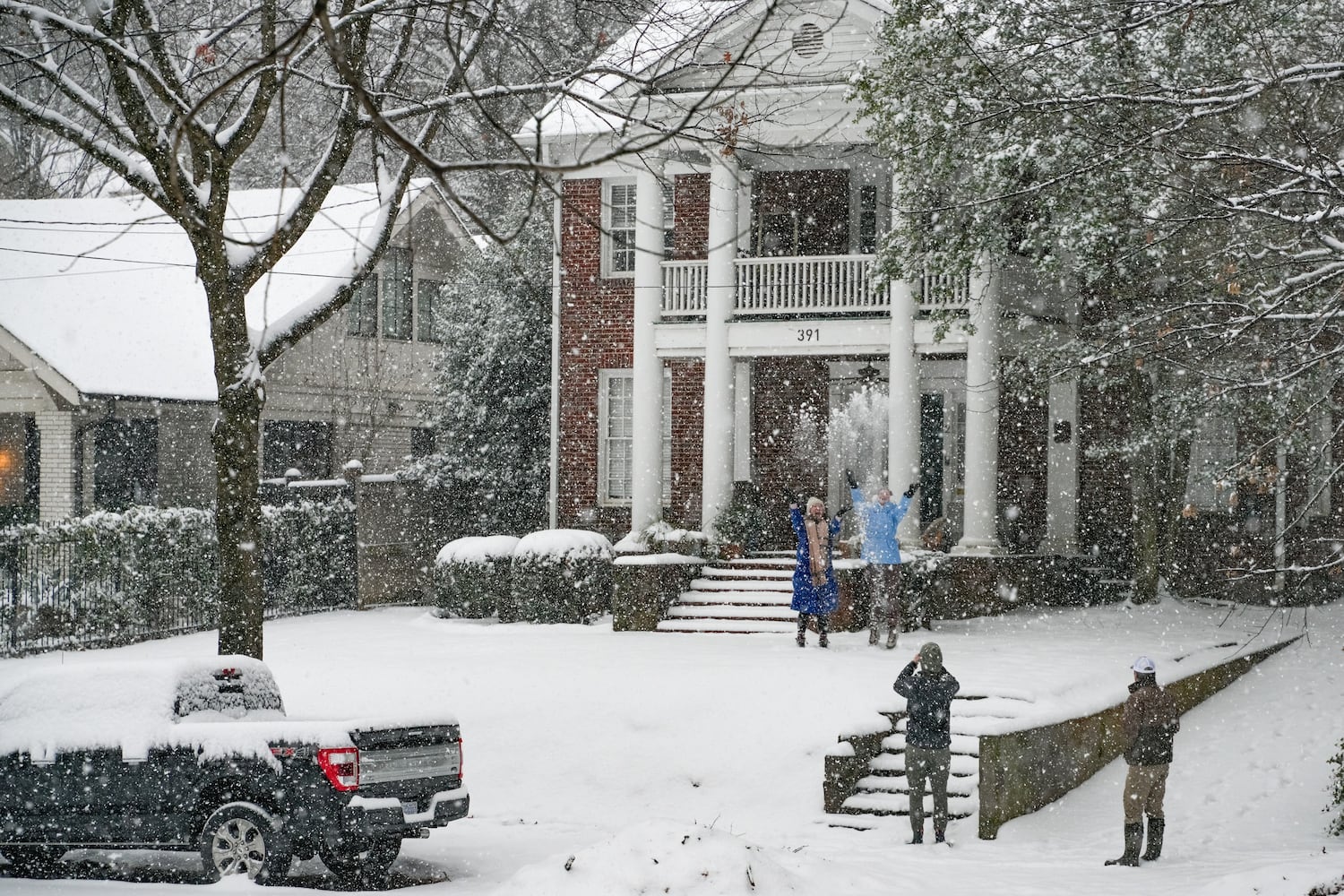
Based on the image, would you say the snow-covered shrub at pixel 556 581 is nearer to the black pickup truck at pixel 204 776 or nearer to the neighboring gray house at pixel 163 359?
the neighboring gray house at pixel 163 359

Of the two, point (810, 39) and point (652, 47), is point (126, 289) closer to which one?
point (810, 39)

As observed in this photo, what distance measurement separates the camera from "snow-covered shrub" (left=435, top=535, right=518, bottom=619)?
20.6m

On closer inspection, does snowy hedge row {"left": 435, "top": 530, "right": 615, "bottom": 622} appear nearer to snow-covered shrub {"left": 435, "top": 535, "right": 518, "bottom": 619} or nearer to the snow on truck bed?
snow-covered shrub {"left": 435, "top": 535, "right": 518, "bottom": 619}

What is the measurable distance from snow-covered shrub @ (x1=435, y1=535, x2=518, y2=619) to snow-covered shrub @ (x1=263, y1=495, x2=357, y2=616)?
226 centimetres

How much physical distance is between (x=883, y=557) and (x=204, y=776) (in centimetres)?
899

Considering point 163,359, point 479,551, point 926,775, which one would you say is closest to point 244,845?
point 926,775

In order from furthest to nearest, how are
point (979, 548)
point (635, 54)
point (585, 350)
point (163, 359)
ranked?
1. point (163, 359)
2. point (585, 350)
3. point (979, 548)
4. point (635, 54)

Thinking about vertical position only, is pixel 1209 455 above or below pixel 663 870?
above

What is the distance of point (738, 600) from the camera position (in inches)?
760

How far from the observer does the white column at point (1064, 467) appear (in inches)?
887

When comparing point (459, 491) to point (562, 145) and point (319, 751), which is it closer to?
point (562, 145)

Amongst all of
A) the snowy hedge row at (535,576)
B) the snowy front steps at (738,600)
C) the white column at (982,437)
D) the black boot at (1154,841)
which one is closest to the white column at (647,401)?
the snowy hedge row at (535,576)

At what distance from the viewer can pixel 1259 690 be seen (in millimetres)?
16875

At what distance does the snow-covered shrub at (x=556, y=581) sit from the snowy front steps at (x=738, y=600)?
4.68 ft
